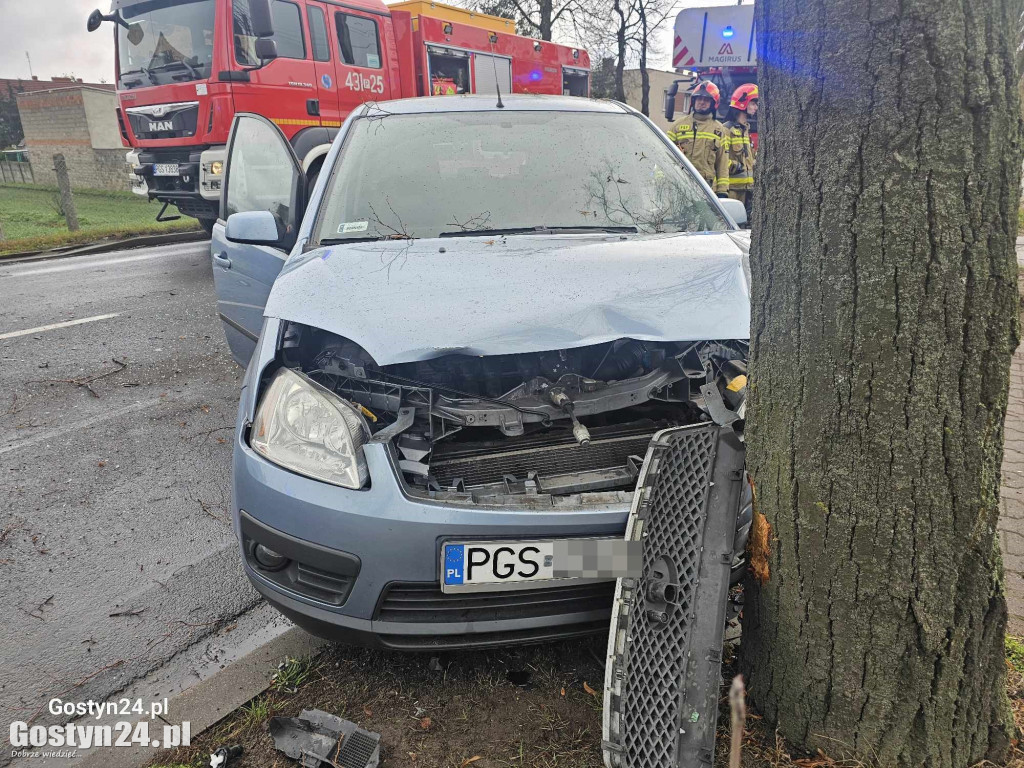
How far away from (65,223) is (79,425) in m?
12.8

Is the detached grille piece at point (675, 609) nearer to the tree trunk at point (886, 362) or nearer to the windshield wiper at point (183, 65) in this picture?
the tree trunk at point (886, 362)

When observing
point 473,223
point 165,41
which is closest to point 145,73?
point 165,41

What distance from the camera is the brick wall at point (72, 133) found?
78.0ft

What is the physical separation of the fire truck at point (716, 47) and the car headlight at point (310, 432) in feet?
38.5

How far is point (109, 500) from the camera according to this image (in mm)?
3373

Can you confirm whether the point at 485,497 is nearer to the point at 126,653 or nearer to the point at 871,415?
the point at 871,415

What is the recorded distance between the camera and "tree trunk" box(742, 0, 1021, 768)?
1.40m

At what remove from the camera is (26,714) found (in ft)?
6.96

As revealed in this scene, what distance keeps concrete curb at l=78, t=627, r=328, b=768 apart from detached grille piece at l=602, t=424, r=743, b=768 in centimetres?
110

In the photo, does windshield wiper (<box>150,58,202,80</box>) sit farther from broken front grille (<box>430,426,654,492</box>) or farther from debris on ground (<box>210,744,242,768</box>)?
debris on ground (<box>210,744,242,768</box>)

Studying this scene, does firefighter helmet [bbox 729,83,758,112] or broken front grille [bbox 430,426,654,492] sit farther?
firefighter helmet [bbox 729,83,758,112]

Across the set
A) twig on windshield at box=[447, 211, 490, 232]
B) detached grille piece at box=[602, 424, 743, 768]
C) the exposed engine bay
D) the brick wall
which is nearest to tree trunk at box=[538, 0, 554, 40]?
the brick wall

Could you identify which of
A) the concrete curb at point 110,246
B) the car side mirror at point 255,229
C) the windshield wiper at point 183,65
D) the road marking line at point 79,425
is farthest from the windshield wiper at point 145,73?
the car side mirror at point 255,229

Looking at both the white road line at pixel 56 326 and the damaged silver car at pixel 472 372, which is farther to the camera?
the white road line at pixel 56 326
